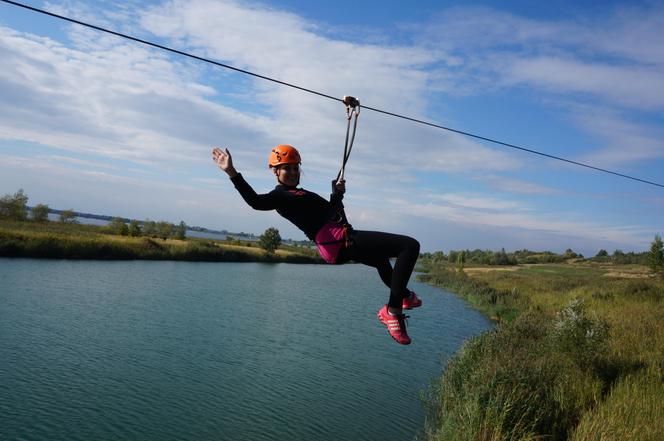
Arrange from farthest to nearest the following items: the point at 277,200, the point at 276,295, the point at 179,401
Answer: the point at 276,295 < the point at 179,401 < the point at 277,200

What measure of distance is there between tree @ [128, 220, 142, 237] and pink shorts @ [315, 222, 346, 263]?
66861 millimetres

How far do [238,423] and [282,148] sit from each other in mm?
10488

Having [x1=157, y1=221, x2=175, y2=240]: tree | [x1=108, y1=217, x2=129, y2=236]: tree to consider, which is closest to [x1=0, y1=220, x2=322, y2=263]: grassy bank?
[x1=108, y1=217, x2=129, y2=236]: tree

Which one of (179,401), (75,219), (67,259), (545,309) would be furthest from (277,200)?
(75,219)

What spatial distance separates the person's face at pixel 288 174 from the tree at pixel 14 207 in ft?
223

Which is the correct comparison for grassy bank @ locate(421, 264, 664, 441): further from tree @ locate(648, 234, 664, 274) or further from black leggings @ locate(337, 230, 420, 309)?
tree @ locate(648, 234, 664, 274)

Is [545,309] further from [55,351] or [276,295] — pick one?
[55,351]

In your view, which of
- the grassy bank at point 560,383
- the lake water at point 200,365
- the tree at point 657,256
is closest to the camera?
the grassy bank at point 560,383

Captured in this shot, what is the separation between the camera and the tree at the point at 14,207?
59156 millimetres

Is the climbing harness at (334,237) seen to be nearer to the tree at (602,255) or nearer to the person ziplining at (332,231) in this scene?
the person ziplining at (332,231)

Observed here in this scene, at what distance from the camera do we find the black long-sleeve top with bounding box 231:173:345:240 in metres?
4.14

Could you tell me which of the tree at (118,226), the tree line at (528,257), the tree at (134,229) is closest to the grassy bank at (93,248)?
the tree at (118,226)

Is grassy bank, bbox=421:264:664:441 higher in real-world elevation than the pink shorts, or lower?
lower

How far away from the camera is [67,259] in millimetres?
44094
